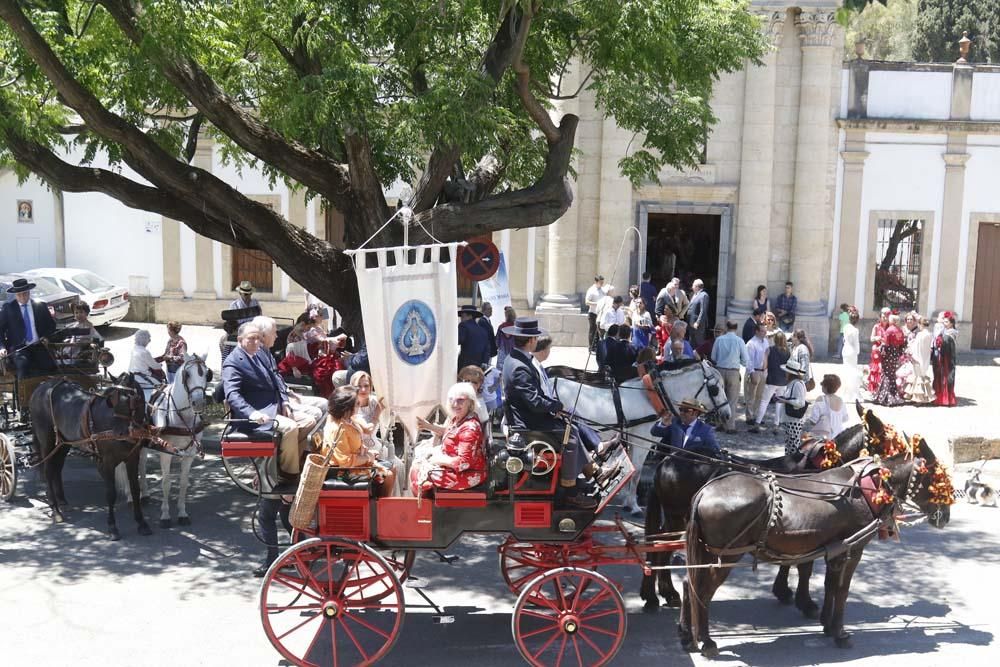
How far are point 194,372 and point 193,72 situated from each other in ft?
10.5

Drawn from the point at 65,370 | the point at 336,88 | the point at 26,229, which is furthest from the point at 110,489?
the point at 26,229

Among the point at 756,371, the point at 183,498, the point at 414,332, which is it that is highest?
the point at 414,332

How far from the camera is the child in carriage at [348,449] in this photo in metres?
7.66

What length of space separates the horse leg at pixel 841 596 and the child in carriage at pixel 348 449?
328cm

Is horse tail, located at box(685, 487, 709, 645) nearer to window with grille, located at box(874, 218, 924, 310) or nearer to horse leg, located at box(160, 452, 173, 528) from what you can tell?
horse leg, located at box(160, 452, 173, 528)

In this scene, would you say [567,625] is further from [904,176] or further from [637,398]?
[904,176]

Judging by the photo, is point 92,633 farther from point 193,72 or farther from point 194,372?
point 193,72

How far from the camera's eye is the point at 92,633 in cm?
796

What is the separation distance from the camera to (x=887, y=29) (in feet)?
142

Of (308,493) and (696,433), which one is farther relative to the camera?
(696,433)

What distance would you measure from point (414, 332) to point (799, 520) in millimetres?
3448

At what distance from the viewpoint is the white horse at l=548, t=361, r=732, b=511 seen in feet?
37.0

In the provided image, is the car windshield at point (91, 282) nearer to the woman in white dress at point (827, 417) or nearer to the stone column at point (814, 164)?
the stone column at point (814, 164)

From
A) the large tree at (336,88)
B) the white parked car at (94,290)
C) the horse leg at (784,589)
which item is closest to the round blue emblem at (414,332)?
the large tree at (336,88)
